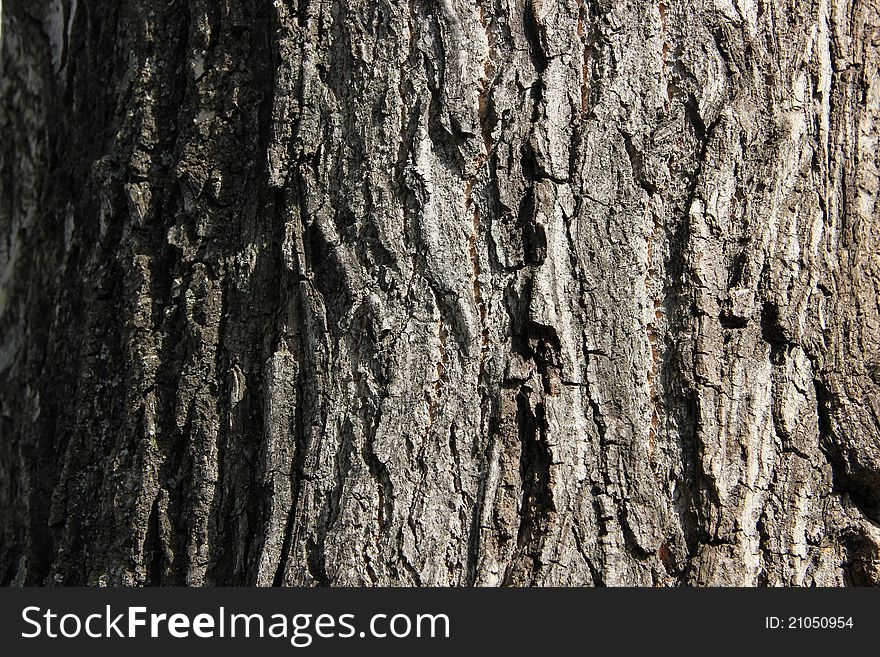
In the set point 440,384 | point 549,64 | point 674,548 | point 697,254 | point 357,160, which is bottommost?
point 674,548

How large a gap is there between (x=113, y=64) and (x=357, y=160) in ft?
3.00

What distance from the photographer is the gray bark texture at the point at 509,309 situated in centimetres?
170

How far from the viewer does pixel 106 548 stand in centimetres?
195

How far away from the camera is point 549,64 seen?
1791mm

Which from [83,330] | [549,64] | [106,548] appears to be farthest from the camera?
[83,330]

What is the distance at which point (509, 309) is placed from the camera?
1.74 metres

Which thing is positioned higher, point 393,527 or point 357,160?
point 357,160

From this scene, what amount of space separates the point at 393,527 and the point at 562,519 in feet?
1.12

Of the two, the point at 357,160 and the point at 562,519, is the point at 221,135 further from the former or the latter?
the point at 562,519

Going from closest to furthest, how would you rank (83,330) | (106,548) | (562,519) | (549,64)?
(562,519) → (549,64) → (106,548) → (83,330)

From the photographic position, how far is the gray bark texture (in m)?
1.70

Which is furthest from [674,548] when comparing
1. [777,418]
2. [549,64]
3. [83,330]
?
[83,330]

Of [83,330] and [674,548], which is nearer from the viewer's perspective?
[674,548]

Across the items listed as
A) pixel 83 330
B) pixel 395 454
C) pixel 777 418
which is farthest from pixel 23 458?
pixel 777 418
